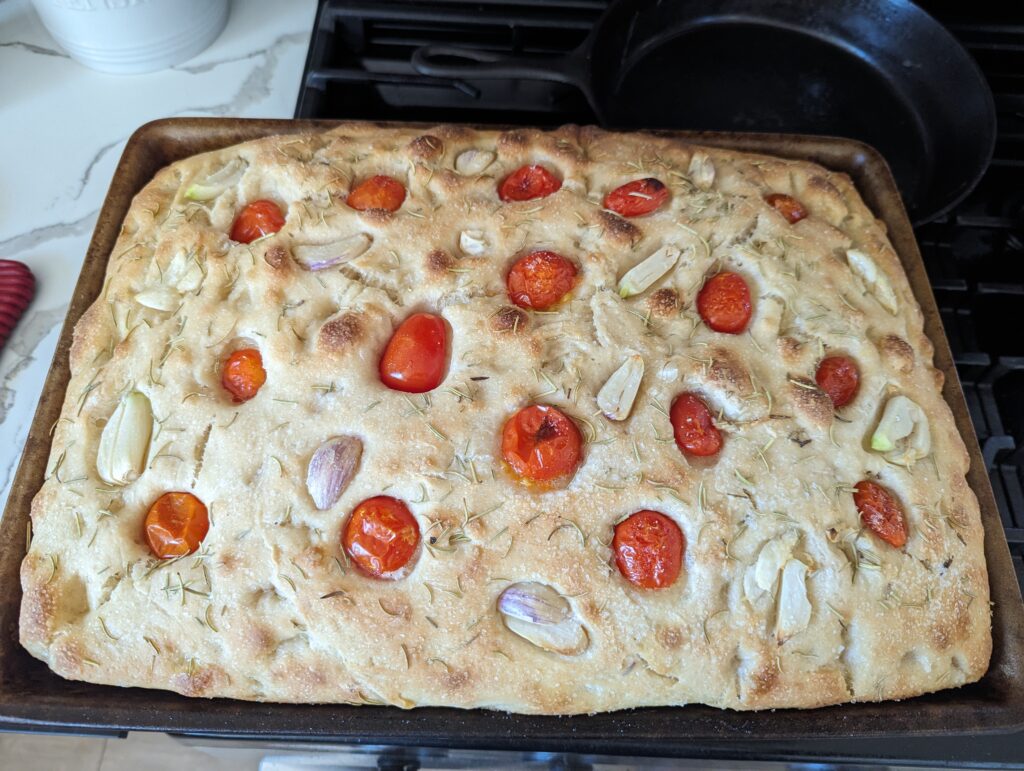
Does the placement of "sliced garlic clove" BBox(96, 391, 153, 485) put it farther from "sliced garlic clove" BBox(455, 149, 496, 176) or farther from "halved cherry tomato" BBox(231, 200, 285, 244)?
"sliced garlic clove" BBox(455, 149, 496, 176)

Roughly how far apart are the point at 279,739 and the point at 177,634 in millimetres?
316

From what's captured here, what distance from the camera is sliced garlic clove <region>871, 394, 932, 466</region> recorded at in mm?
1462

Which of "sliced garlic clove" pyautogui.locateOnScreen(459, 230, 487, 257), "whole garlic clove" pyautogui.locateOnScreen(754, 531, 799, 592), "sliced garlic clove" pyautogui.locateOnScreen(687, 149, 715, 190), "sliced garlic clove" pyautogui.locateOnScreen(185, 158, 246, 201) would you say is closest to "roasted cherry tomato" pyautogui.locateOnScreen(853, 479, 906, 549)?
"whole garlic clove" pyautogui.locateOnScreen(754, 531, 799, 592)

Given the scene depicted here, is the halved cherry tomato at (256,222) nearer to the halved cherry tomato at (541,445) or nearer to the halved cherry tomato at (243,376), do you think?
the halved cherry tomato at (243,376)

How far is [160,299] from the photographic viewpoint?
1.53m

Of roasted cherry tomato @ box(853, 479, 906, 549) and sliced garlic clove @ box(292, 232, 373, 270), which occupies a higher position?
sliced garlic clove @ box(292, 232, 373, 270)

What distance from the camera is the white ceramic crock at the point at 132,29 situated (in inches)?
81.3

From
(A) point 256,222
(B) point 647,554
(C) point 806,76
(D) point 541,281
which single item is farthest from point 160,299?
(C) point 806,76

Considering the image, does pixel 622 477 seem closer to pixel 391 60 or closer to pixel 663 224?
pixel 663 224

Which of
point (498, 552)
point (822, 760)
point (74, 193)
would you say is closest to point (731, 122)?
point (498, 552)

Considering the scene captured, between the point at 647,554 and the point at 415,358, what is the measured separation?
0.55 metres

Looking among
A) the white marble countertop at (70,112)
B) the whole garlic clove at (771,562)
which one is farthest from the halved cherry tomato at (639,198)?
the white marble countertop at (70,112)

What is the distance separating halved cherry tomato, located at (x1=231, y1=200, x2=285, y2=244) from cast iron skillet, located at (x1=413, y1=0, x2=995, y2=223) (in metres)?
0.80

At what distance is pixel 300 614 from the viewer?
1307 mm
